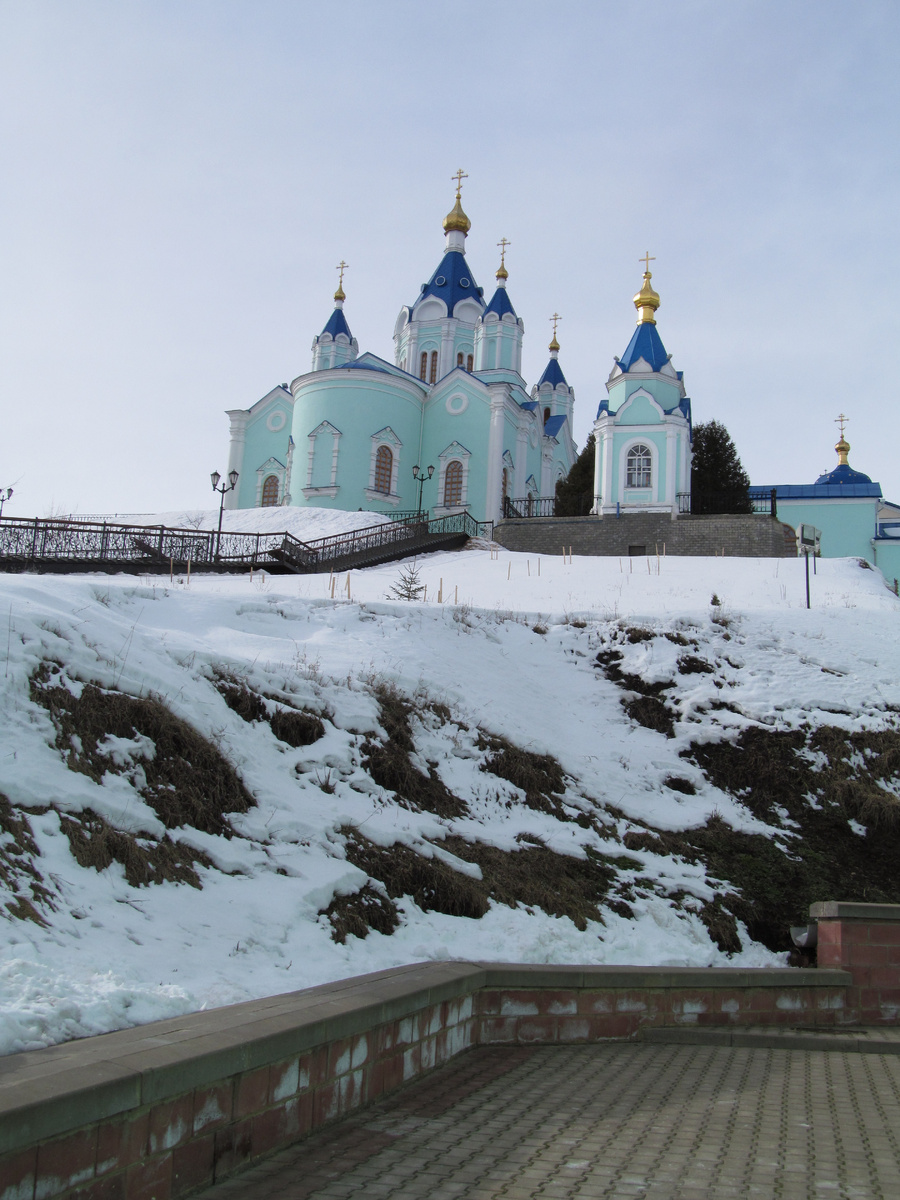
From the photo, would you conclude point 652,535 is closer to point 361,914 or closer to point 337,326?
point 337,326

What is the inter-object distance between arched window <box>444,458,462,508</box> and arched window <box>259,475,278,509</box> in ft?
23.7

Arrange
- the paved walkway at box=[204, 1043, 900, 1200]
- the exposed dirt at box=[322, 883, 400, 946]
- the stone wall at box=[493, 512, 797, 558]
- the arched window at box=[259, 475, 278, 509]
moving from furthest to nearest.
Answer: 1. the arched window at box=[259, 475, 278, 509]
2. the stone wall at box=[493, 512, 797, 558]
3. the exposed dirt at box=[322, 883, 400, 946]
4. the paved walkway at box=[204, 1043, 900, 1200]

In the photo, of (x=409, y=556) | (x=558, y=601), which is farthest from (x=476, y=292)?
(x=558, y=601)

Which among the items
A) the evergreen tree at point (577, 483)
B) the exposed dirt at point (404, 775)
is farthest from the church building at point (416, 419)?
the exposed dirt at point (404, 775)

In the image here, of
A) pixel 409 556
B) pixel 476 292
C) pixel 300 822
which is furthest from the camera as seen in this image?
pixel 476 292

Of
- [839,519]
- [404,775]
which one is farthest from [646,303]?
[404,775]

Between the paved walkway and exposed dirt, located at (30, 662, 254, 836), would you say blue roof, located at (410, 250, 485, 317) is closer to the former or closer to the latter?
exposed dirt, located at (30, 662, 254, 836)

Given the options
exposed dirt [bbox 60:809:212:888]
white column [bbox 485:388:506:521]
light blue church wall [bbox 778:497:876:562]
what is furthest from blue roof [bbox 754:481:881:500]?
exposed dirt [bbox 60:809:212:888]

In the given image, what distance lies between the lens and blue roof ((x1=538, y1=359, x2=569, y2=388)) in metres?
50.6

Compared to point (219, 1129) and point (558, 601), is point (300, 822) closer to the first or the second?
point (219, 1129)

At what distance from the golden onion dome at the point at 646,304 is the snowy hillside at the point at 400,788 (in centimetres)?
2459

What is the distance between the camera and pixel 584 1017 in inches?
218

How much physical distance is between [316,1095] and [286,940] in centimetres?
122

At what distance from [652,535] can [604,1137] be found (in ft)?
88.2
